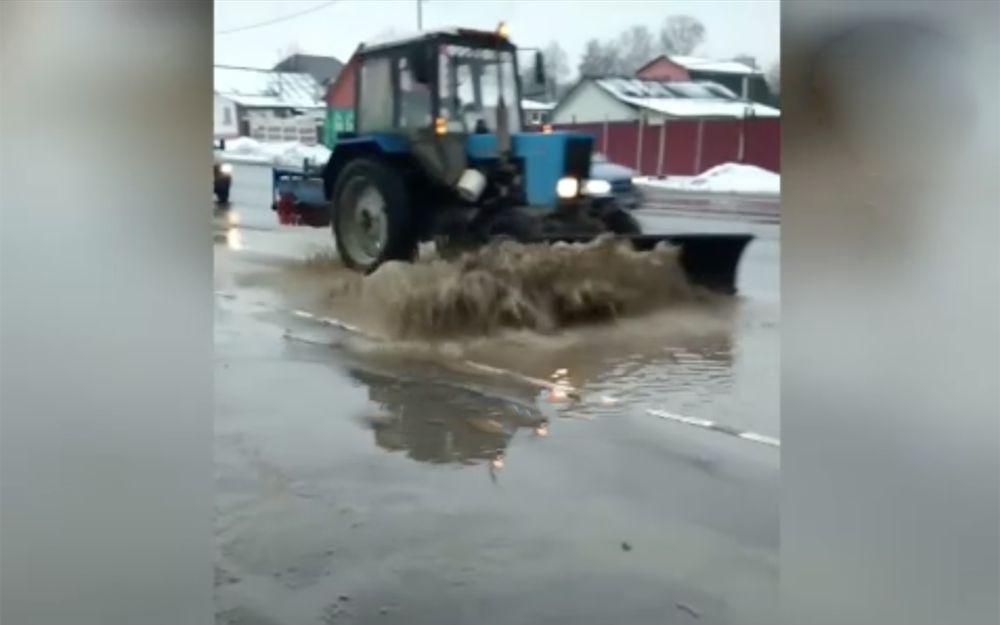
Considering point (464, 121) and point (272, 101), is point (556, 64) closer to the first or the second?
point (464, 121)

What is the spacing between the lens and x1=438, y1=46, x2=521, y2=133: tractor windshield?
1161mm

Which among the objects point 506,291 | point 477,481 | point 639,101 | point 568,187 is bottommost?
point 477,481

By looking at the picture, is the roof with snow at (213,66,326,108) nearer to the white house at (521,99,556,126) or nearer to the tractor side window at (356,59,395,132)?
the tractor side window at (356,59,395,132)

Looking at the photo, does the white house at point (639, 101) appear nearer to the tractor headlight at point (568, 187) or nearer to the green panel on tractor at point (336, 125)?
the tractor headlight at point (568, 187)

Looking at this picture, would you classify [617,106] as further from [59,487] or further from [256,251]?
[59,487]

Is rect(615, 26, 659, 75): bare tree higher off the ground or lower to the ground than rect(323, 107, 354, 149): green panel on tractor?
higher

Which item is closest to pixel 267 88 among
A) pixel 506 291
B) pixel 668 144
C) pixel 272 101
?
pixel 272 101

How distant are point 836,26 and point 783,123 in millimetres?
116

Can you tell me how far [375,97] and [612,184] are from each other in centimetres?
29

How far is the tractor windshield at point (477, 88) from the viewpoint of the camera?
116cm

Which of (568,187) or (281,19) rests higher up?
(281,19)

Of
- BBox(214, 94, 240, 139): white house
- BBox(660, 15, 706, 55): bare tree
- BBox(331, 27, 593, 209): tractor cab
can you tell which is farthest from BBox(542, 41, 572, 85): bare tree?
BBox(214, 94, 240, 139): white house

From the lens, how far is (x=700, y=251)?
117 cm

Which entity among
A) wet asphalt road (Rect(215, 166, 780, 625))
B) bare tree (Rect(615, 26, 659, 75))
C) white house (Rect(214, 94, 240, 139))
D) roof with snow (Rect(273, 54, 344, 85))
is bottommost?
wet asphalt road (Rect(215, 166, 780, 625))
